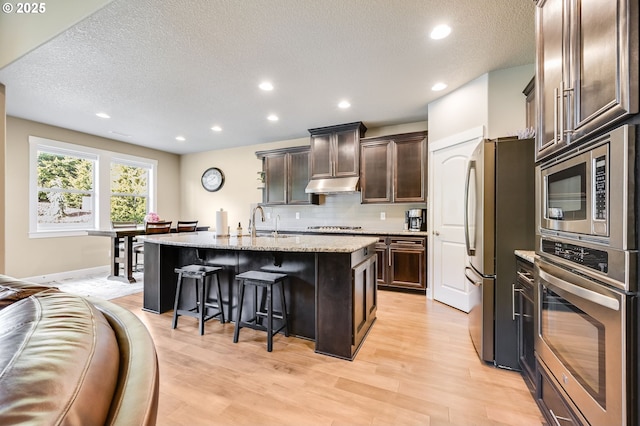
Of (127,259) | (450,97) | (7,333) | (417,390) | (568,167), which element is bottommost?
(417,390)

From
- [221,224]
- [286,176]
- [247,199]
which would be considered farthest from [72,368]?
[247,199]

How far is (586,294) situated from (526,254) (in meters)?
0.86

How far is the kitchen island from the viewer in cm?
219

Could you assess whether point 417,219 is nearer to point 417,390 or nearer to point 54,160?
point 417,390

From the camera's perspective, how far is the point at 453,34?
2.31 m

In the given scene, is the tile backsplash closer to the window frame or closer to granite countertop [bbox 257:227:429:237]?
granite countertop [bbox 257:227:429:237]

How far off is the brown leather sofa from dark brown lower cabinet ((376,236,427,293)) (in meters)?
3.68

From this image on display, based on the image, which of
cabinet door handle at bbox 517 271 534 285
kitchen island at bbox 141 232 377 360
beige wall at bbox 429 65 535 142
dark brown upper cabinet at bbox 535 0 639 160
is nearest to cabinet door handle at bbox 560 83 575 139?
dark brown upper cabinet at bbox 535 0 639 160

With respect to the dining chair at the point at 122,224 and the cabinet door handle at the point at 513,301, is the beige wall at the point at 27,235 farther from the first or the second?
the cabinet door handle at the point at 513,301

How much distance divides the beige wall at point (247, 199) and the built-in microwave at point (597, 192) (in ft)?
10.8

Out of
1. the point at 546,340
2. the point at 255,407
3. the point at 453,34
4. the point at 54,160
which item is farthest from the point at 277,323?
the point at 54,160

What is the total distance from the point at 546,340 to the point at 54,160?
22.8ft

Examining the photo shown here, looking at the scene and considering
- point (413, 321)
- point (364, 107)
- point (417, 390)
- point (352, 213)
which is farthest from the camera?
point (352, 213)

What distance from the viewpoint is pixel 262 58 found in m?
2.65
